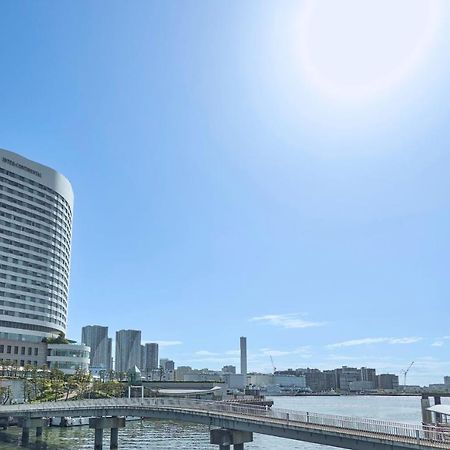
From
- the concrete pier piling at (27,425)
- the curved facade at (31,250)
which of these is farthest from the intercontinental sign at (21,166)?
the concrete pier piling at (27,425)

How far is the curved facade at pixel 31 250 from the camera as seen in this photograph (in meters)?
161

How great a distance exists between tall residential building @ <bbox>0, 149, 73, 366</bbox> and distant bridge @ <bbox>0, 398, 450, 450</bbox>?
258 feet

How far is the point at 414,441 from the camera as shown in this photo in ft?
130

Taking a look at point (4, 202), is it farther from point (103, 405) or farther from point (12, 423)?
point (103, 405)

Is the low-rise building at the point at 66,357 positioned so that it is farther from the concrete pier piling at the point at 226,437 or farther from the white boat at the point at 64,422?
the concrete pier piling at the point at 226,437

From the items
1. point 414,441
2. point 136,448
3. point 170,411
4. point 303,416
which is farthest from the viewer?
point 136,448

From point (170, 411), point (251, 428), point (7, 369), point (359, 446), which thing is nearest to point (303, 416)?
point (251, 428)

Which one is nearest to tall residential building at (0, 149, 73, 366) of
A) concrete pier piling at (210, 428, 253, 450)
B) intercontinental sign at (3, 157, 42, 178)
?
intercontinental sign at (3, 157, 42, 178)

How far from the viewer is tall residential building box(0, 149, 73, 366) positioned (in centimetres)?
15838

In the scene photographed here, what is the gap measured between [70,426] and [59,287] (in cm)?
8888

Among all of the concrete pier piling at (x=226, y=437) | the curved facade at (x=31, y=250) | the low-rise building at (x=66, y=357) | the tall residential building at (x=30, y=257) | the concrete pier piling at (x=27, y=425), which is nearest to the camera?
the concrete pier piling at (x=226, y=437)

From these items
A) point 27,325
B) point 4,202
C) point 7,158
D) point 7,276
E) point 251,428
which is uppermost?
point 7,158

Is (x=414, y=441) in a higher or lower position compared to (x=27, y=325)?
lower

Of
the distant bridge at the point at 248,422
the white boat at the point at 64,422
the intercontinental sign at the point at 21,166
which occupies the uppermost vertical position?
the intercontinental sign at the point at 21,166
